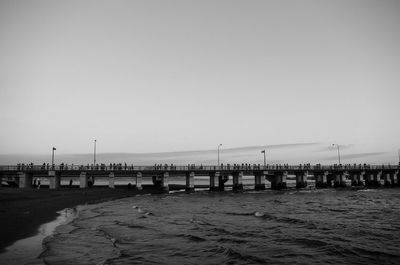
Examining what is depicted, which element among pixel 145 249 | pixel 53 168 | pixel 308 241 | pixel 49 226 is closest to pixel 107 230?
pixel 49 226

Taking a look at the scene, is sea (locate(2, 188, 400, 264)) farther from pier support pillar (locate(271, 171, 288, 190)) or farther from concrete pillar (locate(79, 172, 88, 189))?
pier support pillar (locate(271, 171, 288, 190))

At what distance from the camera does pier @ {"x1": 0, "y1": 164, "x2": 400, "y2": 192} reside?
188 feet

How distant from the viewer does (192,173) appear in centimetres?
6719

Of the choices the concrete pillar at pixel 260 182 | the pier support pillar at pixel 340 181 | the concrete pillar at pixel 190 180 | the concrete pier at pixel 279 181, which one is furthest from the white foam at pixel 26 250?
the pier support pillar at pixel 340 181

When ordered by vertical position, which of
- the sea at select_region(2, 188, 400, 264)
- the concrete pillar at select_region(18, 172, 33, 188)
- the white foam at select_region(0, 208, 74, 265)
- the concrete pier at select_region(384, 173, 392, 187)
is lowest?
the concrete pier at select_region(384, 173, 392, 187)

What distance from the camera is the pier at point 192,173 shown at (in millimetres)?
57219

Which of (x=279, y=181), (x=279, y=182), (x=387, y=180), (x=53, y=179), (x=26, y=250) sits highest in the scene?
(x=53, y=179)

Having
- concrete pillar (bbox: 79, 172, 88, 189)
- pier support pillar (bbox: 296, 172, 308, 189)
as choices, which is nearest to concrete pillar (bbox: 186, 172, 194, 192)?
concrete pillar (bbox: 79, 172, 88, 189)

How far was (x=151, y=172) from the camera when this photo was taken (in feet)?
210

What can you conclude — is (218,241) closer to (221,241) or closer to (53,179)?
(221,241)

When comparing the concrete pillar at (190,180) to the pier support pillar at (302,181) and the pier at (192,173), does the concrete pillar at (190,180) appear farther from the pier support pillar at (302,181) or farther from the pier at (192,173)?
the pier support pillar at (302,181)

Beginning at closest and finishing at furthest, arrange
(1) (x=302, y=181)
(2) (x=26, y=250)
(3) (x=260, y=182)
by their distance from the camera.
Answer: (2) (x=26, y=250)
(3) (x=260, y=182)
(1) (x=302, y=181)

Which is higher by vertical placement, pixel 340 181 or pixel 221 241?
pixel 221 241

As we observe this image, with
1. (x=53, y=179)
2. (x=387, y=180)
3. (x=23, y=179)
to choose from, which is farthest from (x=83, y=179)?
(x=387, y=180)
